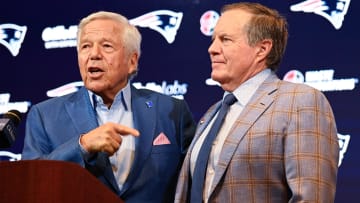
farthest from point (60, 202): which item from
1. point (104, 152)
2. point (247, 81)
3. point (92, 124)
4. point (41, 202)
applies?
point (247, 81)

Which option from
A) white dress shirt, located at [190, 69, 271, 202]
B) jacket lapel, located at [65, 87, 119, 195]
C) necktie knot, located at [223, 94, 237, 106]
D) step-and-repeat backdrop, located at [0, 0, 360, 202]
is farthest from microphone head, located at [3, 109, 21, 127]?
step-and-repeat backdrop, located at [0, 0, 360, 202]

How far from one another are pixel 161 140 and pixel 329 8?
1.30m

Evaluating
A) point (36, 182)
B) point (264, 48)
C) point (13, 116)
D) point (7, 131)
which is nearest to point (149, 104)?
point (264, 48)

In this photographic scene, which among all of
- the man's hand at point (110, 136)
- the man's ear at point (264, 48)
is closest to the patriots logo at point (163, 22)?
the man's ear at point (264, 48)

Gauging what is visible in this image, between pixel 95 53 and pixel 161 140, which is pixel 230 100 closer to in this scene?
pixel 161 140

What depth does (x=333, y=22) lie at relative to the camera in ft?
13.2

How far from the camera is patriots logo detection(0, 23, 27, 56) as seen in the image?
15.7ft

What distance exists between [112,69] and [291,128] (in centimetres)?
80

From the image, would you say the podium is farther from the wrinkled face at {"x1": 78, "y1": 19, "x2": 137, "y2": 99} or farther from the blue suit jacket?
the wrinkled face at {"x1": 78, "y1": 19, "x2": 137, "y2": 99}

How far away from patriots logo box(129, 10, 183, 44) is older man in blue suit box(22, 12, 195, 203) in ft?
3.56

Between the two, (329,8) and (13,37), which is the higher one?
(329,8)

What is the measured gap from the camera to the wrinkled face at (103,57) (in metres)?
3.15

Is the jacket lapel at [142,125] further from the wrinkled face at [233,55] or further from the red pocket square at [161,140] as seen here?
the wrinkled face at [233,55]

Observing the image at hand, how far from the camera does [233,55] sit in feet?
9.81
